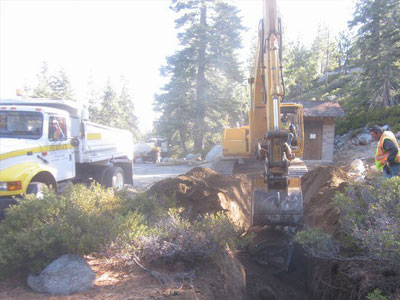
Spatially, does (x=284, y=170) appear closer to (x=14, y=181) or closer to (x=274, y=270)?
(x=274, y=270)

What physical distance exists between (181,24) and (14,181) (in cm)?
2330

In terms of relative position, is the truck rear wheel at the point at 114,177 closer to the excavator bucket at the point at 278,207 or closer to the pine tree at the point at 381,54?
the excavator bucket at the point at 278,207

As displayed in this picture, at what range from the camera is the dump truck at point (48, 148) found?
19.9 ft

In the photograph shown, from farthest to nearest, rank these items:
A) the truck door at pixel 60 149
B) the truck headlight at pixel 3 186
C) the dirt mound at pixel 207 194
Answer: the truck door at pixel 60 149
the dirt mound at pixel 207 194
the truck headlight at pixel 3 186

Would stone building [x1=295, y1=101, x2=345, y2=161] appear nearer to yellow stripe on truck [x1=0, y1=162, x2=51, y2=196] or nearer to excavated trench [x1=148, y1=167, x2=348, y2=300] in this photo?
excavated trench [x1=148, y1=167, x2=348, y2=300]

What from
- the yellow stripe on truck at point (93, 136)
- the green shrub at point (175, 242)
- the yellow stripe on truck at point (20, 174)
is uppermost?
the yellow stripe on truck at point (93, 136)

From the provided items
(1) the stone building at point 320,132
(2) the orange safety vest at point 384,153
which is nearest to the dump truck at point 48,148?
(2) the orange safety vest at point 384,153

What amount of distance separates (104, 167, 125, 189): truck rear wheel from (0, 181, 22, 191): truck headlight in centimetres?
397

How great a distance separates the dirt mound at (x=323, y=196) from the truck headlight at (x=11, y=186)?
19.2 ft

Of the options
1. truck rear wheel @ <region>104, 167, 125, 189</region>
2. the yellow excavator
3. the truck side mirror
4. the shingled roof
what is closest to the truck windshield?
the truck side mirror

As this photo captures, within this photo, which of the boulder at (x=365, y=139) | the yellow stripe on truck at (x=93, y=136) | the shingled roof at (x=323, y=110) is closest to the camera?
the yellow stripe on truck at (x=93, y=136)

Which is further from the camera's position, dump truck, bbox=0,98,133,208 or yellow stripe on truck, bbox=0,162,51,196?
dump truck, bbox=0,98,133,208

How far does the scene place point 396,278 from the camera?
3531mm

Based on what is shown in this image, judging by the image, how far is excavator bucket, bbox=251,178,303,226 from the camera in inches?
225
